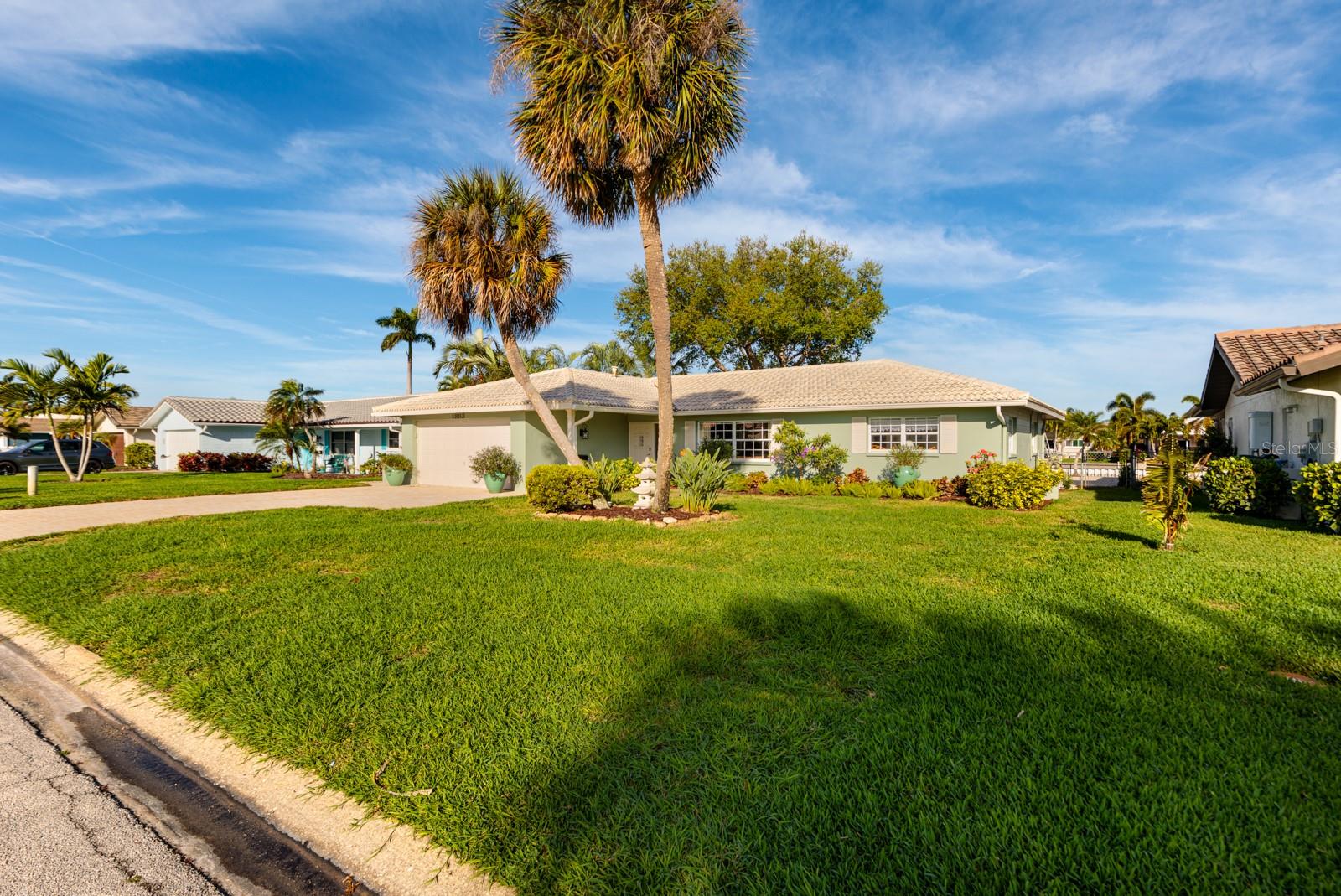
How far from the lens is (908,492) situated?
1558 cm

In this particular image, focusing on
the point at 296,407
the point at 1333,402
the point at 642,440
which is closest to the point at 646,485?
the point at 642,440

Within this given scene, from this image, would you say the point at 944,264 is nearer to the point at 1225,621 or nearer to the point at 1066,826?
the point at 1225,621

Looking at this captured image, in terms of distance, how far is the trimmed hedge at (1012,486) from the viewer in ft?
44.4

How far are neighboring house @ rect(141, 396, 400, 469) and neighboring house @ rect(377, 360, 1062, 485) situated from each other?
9923 millimetres

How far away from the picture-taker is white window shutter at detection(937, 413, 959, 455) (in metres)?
16.2

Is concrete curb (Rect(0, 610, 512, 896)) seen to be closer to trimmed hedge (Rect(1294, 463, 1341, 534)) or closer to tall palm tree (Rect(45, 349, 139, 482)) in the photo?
trimmed hedge (Rect(1294, 463, 1341, 534))

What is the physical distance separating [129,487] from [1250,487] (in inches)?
1130

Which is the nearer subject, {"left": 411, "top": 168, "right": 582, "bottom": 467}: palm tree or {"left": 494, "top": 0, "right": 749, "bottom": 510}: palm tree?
{"left": 494, "top": 0, "right": 749, "bottom": 510}: palm tree

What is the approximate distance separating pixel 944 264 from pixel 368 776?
2209cm

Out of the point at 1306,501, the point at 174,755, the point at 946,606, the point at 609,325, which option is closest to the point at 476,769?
the point at 174,755

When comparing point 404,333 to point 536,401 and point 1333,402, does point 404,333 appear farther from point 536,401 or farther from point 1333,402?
point 1333,402

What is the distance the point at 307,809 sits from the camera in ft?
9.18

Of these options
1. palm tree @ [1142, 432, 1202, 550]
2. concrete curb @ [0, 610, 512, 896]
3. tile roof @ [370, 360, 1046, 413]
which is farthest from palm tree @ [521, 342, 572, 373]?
concrete curb @ [0, 610, 512, 896]

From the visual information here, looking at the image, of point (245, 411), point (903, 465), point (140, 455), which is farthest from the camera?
point (140, 455)
